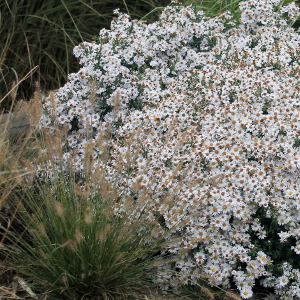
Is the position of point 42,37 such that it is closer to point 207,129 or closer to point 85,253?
point 207,129

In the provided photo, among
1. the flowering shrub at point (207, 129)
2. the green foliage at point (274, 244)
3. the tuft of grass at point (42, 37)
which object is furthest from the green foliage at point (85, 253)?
the tuft of grass at point (42, 37)

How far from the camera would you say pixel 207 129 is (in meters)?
3.71

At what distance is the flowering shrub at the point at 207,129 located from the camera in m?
3.25

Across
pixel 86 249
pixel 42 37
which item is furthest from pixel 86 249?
pixel 42 37

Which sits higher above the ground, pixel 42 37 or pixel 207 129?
pixel 207 129

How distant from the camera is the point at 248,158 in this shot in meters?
3.55

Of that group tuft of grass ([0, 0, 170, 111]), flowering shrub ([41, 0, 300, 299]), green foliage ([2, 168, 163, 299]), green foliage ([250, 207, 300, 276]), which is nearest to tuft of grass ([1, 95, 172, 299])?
green foliage ([2, 168, 163, 299])

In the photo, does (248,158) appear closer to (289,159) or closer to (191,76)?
(289,159)

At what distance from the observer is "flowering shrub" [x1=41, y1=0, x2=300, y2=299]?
3.25m

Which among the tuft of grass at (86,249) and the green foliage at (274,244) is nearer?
the tuft of grass at (86,249)

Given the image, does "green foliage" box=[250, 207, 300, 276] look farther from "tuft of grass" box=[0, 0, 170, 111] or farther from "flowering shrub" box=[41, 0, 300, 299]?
"tuft of grass" box=[0, 0, 170, 111]

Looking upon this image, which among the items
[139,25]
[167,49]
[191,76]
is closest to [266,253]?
[191,76]

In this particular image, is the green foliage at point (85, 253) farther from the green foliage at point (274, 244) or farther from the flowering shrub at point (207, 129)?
the green foliage at point (274, 244)

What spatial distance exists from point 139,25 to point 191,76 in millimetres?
1206
